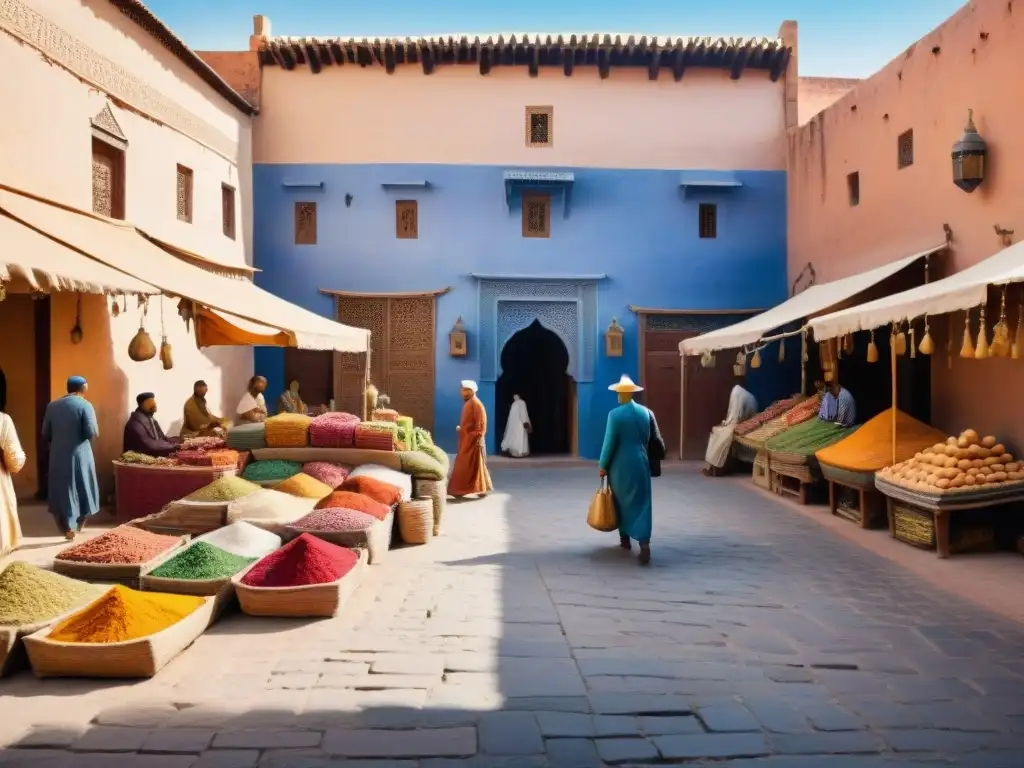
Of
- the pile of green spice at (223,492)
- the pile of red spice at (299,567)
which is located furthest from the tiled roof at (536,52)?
the pile of red spice at (299,567)

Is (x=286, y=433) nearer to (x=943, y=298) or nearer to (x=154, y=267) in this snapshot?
(x=154, y=267)

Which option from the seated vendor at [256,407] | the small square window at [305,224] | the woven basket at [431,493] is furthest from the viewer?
the small square window at [305,224]

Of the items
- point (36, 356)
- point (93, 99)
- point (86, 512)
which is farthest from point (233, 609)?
point (93, 99)

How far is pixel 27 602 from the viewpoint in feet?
14.5

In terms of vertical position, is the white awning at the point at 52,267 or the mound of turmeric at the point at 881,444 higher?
the white awning at the point at 52,267

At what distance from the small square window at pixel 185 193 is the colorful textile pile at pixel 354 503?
578cm

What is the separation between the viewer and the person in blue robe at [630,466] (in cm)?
696

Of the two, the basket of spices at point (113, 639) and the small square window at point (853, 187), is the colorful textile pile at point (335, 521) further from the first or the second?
the small square window at point (853, 187)

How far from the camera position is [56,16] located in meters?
8.21

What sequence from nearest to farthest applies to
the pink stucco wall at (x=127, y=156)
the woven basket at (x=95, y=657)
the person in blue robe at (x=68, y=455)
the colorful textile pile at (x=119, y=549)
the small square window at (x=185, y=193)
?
the woven basket at (x=95, y=657), the colorful textile pile at (x=119, y=549), the person in blue robe at (x=68, y=455), the pink stucco wall at (x=127, y=156), the small square window at (x=185, y=193)

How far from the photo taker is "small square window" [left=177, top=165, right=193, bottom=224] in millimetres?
11141

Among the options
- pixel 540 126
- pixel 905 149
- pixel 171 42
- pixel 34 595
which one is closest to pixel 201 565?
pixel 34 595

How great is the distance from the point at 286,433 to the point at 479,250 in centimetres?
657

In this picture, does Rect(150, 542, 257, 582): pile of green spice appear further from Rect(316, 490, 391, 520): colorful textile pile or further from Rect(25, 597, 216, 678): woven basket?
Rect(316, 490, 391, 520): colorful textile pile
